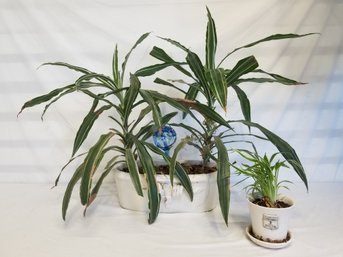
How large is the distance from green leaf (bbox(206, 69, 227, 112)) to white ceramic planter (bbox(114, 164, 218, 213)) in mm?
357

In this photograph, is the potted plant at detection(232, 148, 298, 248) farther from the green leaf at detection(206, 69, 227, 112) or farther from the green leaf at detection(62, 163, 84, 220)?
the green leaf at detection(62, 163, 84, 220)

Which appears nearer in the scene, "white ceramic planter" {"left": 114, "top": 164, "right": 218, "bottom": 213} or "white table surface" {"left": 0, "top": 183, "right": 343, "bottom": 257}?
"white table surface" {"left": 0, "top": 183, "right": 343, "bottom": 257}

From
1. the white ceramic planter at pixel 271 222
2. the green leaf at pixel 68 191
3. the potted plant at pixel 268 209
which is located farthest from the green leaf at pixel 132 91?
the white ceramic planter at pixel 271 222

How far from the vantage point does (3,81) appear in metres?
1.56

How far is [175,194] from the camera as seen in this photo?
120 centimetres

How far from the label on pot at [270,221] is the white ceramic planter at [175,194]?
29cm

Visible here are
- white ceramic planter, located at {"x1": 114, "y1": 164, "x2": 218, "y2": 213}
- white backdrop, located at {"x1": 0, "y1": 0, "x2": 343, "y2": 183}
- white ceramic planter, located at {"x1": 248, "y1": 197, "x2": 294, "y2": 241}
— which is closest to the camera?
white ceramic planter, located at {"x1": 248, "y1": 197, "x2": 294, "y2": 241}

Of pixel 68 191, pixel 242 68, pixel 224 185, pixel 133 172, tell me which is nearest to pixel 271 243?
pixel 224 185

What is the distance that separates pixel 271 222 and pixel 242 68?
0.55 metres

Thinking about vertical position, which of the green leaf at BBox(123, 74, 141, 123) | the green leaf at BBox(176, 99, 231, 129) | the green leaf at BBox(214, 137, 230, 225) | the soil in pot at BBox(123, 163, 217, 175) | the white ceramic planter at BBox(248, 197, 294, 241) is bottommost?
the white ceramic planter at BBox(248, 197, 294, 241)

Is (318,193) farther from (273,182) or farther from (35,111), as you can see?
(35,111)

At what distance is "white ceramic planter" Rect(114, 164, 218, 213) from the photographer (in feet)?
3.91

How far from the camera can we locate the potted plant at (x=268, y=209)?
37.6 inches

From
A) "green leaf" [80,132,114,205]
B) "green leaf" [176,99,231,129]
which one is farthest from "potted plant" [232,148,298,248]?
"green leaf" [80,132,114,205]
